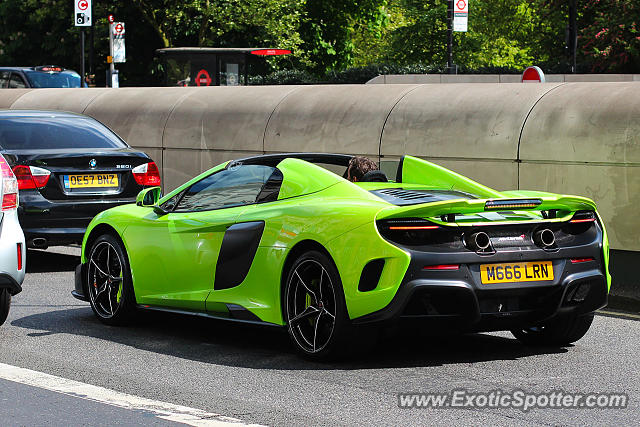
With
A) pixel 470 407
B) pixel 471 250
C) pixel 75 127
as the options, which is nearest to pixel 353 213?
pixel 471 250

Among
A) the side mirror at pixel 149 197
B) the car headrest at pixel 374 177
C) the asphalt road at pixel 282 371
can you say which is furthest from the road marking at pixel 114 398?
the car headrest at pixel 374 177

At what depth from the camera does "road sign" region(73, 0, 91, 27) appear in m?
37.0

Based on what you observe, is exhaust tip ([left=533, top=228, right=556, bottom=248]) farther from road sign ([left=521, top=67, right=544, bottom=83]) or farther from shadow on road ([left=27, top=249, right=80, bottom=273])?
road sign ([left=521, top=67, right=544, bottom=83])

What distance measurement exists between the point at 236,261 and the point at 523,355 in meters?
1.89

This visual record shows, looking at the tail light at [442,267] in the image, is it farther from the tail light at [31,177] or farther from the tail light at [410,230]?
the tail light at [31,177]

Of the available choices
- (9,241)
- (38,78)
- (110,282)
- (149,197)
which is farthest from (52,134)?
(38,78)

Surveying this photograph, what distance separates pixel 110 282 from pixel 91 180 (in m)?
3.43

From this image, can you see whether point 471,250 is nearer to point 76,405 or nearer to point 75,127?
point 76,405

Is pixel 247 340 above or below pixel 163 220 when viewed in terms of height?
below

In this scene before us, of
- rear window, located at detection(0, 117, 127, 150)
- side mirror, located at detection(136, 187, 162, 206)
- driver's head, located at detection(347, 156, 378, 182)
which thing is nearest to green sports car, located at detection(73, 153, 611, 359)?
driver's head, located at detection(347, 156, 378, 182)

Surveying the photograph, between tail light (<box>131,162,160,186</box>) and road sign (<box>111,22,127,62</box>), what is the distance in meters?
29.8

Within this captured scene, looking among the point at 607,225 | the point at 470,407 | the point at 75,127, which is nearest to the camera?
the point at 470,407

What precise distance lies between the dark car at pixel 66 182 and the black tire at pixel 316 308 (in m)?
5.10

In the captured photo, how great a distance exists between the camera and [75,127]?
13156mm
